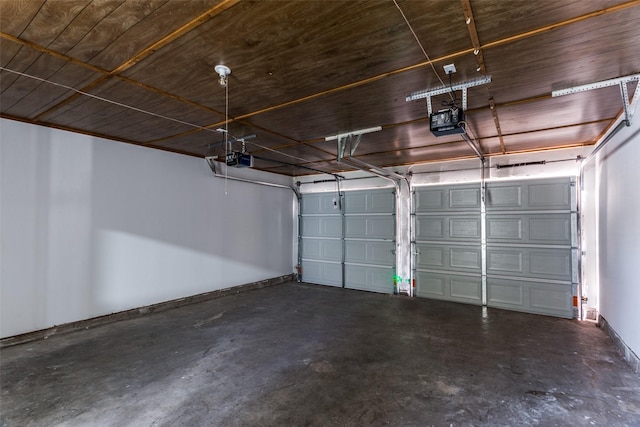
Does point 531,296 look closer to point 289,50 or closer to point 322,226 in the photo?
point 322,226

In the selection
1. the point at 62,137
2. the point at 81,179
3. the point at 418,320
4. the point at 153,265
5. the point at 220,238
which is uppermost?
the point at 62,137

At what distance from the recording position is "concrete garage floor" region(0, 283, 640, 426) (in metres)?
2.17

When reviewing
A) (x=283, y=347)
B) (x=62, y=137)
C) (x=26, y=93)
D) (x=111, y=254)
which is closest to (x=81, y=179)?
(x=62, y=137)

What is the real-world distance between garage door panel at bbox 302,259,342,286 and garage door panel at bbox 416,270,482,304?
6.05 feet

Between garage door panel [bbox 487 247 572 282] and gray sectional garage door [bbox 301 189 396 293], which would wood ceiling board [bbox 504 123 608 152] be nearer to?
garage door panel [bbox 487 247 572 282]

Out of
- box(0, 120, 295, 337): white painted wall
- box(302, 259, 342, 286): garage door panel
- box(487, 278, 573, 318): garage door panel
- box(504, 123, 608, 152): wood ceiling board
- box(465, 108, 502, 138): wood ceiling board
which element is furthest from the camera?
box(302, 259, 342, 286): garage door panel

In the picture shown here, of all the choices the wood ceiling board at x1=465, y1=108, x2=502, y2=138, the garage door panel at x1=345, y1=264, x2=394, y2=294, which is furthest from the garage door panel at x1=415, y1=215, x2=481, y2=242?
the wood ceiling board at x1=465, y1=108, x2=502, y2=138

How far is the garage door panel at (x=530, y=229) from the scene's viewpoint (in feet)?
15.1

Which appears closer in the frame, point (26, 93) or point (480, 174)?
point (26, 93)

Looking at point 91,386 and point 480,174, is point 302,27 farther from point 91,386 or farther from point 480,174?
point 480,174

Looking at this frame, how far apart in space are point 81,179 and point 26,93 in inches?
58.1

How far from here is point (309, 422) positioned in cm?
208

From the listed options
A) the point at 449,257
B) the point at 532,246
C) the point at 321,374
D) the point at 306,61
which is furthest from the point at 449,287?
the point at 306,61

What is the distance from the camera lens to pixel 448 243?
18.1 ft
